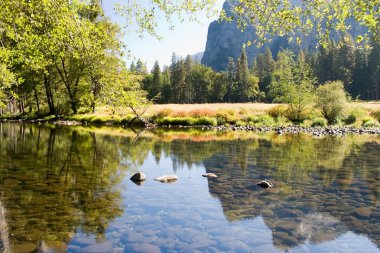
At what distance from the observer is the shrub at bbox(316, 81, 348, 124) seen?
142 ft

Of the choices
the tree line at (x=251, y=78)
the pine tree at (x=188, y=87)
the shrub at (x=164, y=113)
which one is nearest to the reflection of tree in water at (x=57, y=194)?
the shrub at (x=164, y=113)

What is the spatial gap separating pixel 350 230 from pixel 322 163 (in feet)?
31.9

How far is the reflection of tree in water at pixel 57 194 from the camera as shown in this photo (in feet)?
28.3

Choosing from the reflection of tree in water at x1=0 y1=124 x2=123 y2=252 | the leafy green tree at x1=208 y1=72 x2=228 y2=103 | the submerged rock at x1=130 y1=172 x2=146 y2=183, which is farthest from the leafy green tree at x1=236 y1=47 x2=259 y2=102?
the submerged rock at x1=130 y1=172 x2=146 y2=183

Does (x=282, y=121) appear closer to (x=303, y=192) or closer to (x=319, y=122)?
(x=319, y=122)

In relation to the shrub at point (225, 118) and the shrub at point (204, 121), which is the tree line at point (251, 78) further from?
the shrub at point (204, 121)

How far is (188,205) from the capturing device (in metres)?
11.3

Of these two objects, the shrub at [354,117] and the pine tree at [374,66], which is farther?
the pine tree at [374,66]

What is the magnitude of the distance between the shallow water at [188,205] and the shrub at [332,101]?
82.0 ft

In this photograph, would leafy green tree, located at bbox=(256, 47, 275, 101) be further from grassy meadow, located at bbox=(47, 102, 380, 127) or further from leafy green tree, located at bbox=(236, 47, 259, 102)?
grassy meadow, located at bbox=(47, 102, 380, 127)

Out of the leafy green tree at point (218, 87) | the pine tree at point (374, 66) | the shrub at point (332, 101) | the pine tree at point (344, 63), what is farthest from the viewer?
the leafy green tree at point (218, 87)

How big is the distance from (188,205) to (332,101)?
3719 centimetres

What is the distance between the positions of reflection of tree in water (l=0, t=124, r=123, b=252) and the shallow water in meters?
0.03

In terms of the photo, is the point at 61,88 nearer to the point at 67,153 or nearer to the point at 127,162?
the point at 67,153
